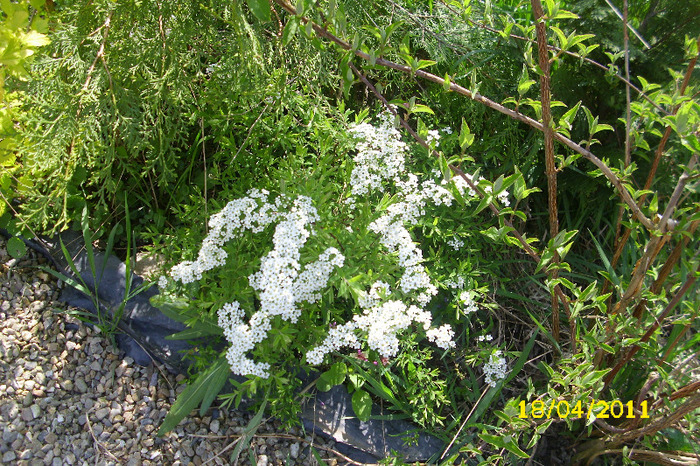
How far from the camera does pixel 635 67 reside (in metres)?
2.54

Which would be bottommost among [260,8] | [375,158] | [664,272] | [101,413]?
[101,413]

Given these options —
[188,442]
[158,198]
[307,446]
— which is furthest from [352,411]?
[158,198]

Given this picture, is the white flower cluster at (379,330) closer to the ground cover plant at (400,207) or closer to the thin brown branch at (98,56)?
the ground cover plant at (400,207)

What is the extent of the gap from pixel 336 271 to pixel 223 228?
51 cm

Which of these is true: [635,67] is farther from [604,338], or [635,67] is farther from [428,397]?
[428,397]

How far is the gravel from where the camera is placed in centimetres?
209

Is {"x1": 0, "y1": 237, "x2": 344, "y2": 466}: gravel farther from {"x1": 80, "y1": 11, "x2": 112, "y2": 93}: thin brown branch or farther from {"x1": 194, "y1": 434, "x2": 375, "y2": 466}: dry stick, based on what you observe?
{"x1": 80, "y1": 11, "x2": 112, "y2": 93}: thin brown branch

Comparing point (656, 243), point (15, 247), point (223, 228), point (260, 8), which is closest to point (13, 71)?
point (15, 247)

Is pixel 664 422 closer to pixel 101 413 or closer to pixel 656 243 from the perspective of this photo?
pixel 656 243

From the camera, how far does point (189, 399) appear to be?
2039 mm

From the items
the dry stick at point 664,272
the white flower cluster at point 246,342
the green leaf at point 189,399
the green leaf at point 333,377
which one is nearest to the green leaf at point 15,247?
the green leaf at point 189,399

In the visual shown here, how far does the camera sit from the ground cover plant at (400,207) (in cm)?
181
